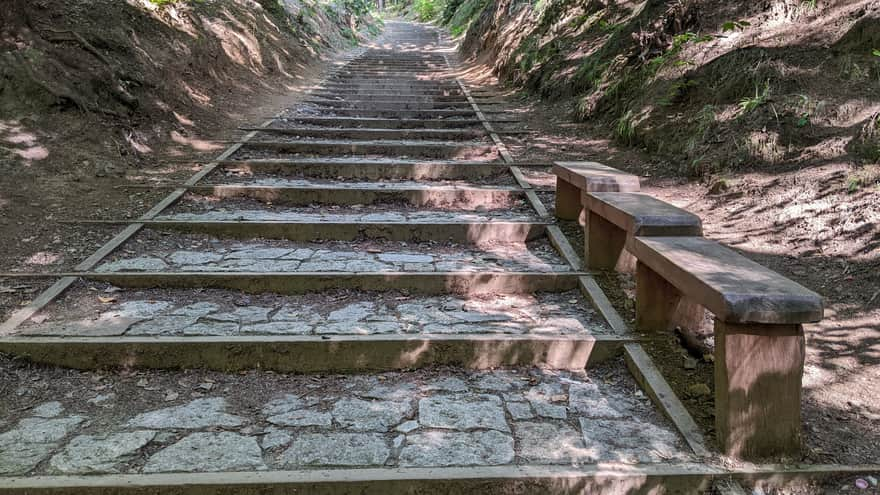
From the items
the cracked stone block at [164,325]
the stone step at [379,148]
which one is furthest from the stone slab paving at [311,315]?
the stone step at [379,148]

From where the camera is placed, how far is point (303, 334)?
3078mm

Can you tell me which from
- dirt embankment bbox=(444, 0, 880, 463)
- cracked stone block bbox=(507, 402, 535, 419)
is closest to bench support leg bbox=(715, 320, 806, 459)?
dirt embankment bbox=(444, 0, 880, 463)

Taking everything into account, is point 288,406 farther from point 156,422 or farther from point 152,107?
point 152,107

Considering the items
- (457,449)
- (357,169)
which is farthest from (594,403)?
(357,169)

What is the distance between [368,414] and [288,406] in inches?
13.8

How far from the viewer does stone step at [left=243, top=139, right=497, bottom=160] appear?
651 cm

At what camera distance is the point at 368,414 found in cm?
263

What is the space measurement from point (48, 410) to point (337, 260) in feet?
6.09

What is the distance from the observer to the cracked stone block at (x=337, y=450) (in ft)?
7.59

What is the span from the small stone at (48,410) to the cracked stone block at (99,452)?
0.25 meters

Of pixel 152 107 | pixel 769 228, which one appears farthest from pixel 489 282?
pixel 152 107

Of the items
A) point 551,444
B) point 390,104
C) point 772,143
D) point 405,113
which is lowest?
point 551,444

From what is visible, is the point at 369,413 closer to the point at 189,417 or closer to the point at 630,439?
the point at 189,417

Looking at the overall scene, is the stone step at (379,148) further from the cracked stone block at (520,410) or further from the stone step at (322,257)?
the cracked stone block at (520,410)
